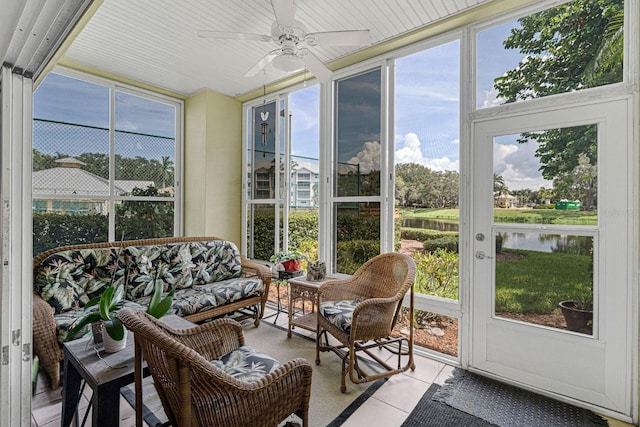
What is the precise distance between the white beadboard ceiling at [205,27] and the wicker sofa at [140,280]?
81.0 inches

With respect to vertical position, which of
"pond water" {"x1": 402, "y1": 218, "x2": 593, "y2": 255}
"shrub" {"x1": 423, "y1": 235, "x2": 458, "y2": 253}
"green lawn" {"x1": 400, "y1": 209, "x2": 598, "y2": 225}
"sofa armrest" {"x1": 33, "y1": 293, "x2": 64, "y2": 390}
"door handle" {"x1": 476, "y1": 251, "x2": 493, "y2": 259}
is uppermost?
"green lawn" {"x1": 400, "y1": 209, "x2": 598, "y2": 225}

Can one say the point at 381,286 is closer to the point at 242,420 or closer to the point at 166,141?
the point at 242,420

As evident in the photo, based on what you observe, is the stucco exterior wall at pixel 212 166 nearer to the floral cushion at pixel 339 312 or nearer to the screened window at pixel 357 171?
the screened window at pixel 357 171

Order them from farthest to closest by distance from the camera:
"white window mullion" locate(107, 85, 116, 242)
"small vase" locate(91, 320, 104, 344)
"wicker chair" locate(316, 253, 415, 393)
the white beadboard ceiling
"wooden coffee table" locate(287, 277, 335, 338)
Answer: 1. "white window mullion" locate(107, 85, 116, 242)
2. "wooden coffee table" locate(287, 277, 335, 338)
3. the white beadboard ceiling
4. "wicker chair" locate(316, 253, 415, 393)
5. "small vase" locate(91, 320, 104, 344)

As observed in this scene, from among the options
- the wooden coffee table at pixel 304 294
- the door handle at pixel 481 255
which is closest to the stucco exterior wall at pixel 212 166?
the wooden coffee table at pixel 304 294

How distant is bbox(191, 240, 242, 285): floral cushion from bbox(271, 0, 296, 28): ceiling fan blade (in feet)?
8.43

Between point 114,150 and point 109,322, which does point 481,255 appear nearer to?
point 109,322

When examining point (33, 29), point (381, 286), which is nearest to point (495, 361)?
point (381, 286)

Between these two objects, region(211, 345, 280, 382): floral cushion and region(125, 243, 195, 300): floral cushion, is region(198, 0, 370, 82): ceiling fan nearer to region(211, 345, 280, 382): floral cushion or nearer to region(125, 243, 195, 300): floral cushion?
region(211, 345, 280, 382): floral cushion

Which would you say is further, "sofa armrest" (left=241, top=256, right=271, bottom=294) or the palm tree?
the palm tree

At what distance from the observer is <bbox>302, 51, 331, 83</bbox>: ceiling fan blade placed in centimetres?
227

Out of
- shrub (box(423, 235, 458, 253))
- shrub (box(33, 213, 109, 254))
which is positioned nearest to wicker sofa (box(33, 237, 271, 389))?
shrub (box(33, 213, 109, 254))

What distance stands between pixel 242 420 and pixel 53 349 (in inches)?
69.8

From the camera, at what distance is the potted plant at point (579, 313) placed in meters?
2.10
